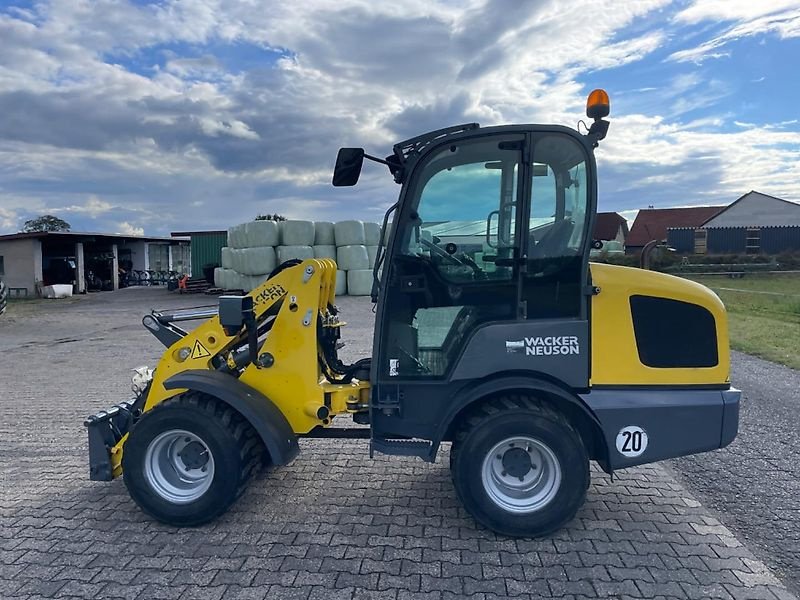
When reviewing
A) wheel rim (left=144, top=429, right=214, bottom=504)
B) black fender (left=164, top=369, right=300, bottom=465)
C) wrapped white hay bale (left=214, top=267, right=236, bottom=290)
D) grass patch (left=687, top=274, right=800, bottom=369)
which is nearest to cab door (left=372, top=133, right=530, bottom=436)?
black fender (left=164, top=369, right=300, bottom=465)

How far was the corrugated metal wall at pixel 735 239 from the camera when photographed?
43.6m

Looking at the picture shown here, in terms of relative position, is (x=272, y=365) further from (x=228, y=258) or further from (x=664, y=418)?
(x=228, y=258)

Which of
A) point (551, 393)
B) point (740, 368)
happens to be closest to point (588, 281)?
point (551, 393)

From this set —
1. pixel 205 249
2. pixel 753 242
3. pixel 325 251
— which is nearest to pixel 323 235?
pixel 325 251

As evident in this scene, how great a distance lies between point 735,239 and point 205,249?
37.3 m

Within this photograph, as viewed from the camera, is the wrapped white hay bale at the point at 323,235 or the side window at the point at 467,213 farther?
the wrapped white hay bale at the point at 323,235

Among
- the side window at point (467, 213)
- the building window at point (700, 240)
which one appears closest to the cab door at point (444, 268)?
the side window at point (467, 213)

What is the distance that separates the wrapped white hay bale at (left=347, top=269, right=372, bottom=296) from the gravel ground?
16033 millimetres

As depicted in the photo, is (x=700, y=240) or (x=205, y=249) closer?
(x=205, y=249)

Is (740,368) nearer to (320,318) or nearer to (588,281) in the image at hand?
(588,281)

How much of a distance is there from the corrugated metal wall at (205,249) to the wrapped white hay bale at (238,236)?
10719mm

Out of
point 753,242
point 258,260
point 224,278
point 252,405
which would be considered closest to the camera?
point 252,405

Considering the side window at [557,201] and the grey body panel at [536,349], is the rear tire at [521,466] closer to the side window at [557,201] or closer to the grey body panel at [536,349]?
the grey body panel at [536,349]

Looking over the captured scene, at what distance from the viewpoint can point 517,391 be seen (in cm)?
387
